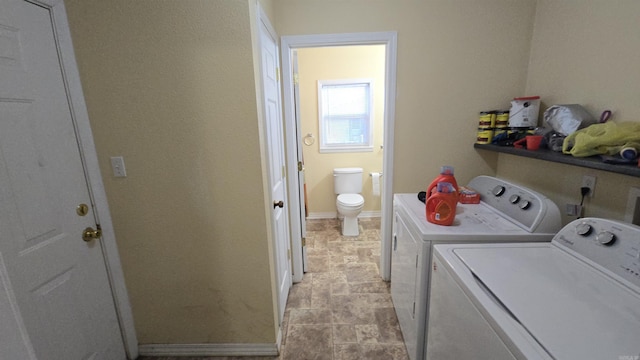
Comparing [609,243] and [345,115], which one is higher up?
[345,115]

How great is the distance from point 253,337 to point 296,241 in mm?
804

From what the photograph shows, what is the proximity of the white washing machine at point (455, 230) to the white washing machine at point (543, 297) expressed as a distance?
101 mm

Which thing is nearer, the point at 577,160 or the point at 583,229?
the point at 583,229

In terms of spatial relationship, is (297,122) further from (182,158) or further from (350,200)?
(350,200)

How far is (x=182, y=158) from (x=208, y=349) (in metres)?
1.20

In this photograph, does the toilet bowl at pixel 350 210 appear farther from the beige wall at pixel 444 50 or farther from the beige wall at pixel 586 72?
the beige wall at pixel 586 72

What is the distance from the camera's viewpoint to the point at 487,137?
179cm

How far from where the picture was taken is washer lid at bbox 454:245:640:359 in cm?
57

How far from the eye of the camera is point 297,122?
6.53 ft

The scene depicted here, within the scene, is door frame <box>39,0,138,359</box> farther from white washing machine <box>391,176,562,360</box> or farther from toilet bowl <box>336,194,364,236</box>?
toilet bowl <box>336,194,364,236</box>

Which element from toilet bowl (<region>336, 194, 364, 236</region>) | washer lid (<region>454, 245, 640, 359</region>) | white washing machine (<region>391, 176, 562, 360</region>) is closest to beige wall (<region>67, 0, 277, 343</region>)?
white washing machine (<region>391, 176, 562, 360</region>)

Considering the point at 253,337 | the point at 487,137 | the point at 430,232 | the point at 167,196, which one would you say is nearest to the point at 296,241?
the point at 253,337

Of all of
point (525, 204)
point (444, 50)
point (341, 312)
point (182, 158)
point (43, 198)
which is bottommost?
point (341, 312)

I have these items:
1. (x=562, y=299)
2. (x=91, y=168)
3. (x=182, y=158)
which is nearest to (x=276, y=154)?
(x=182, y=158)
